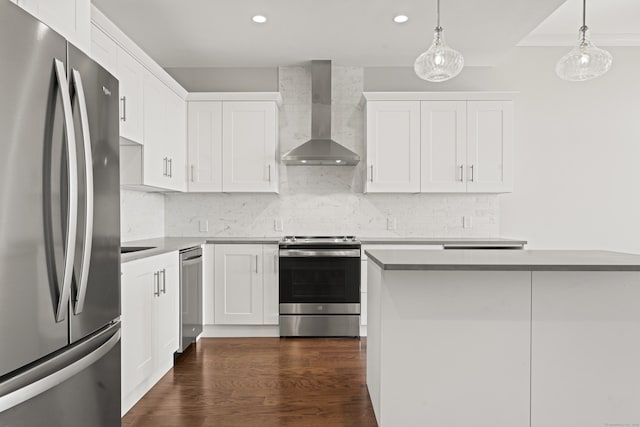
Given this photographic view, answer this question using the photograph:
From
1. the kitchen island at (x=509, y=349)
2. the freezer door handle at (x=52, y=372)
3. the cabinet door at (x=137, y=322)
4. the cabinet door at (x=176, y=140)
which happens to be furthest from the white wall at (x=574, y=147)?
the freezer door handle at (x=52, y=372)

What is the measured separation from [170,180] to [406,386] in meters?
2.68

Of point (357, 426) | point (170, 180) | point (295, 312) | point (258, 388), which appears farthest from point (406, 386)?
point (170, 180)

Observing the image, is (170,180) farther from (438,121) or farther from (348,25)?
(438,121)

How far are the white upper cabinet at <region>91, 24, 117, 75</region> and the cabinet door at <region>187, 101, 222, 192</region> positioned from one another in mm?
1496

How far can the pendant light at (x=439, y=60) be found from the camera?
2254 mm

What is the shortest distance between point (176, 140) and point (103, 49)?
1426mm

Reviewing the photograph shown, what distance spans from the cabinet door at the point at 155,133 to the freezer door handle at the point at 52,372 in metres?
1.82

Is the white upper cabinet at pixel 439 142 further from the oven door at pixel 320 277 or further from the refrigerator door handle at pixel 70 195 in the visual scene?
the refrigerator door handle at pixel 70 195

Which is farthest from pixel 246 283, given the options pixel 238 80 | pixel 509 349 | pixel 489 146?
pixel 489 146

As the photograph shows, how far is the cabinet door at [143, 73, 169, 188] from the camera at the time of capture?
124 inches

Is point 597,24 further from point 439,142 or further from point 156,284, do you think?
point 156,284

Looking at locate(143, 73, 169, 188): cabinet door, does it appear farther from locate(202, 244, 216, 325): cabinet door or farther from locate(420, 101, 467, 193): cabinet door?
locate(420, 101, 467, 193): cabinet door

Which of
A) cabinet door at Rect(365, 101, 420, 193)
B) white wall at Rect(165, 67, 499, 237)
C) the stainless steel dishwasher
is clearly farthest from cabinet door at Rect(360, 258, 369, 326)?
the stainless steel dishwasher

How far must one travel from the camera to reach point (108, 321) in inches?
63.9
